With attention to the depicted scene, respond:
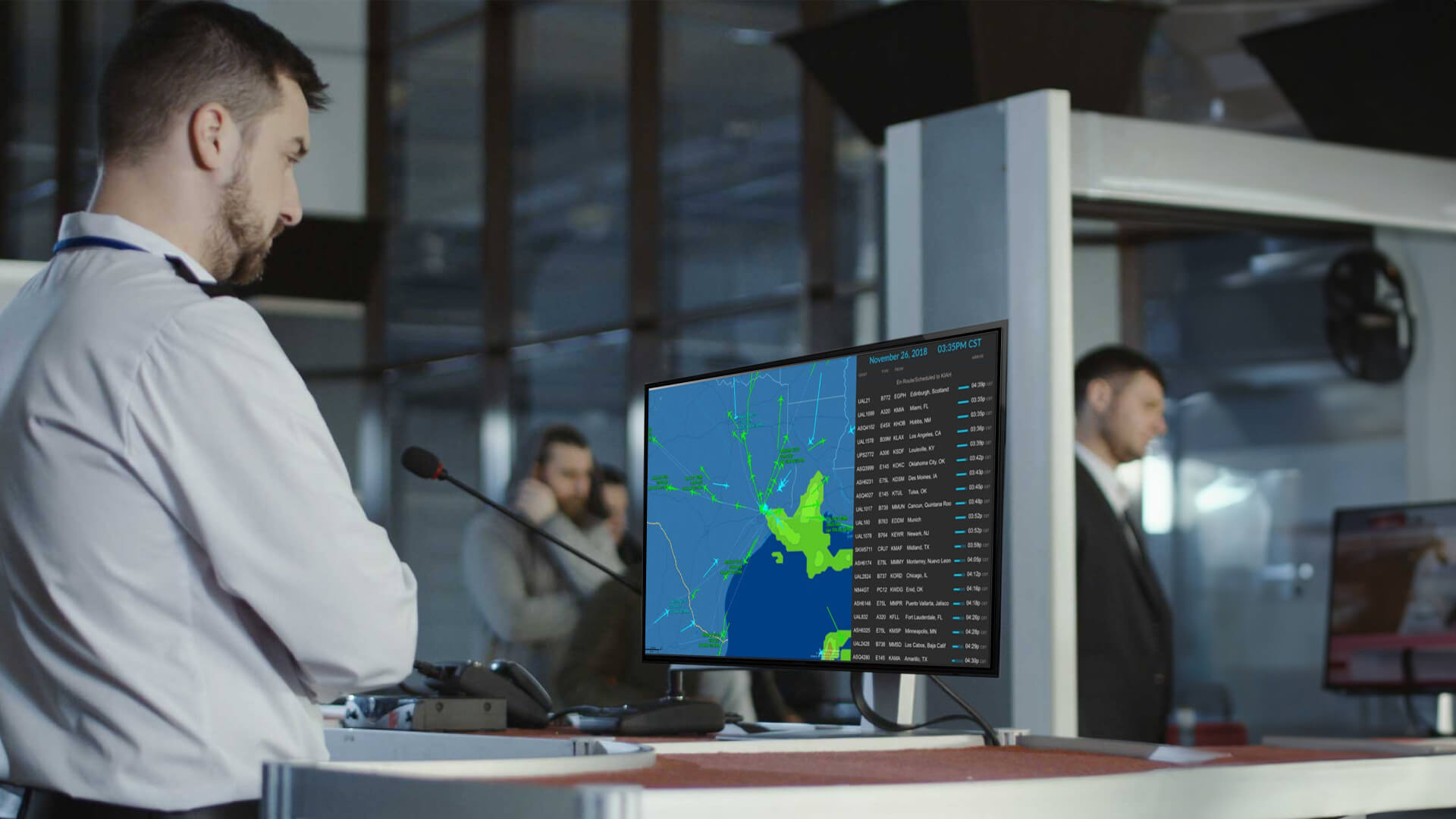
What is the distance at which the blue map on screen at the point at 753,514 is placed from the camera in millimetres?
1701

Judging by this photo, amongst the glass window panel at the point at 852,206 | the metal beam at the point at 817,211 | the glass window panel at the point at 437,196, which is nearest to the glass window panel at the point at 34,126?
the glass window panel at the point at 437,196

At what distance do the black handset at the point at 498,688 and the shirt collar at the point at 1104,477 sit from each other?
157cm

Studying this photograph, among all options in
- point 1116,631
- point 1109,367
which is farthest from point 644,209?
point 1116,631

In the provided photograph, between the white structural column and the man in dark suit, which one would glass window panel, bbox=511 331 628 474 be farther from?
the white structural column

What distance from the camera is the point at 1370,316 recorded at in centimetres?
484

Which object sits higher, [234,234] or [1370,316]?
[1370,316]

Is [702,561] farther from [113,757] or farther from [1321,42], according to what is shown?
[1321,42]

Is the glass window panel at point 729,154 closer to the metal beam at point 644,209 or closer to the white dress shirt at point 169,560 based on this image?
the metal beam at point 644,209

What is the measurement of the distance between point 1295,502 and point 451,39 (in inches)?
208

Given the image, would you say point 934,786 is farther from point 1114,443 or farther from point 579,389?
point 579,389

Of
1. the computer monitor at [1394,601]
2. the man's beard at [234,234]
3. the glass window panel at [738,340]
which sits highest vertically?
the glass window panel at [738,340]

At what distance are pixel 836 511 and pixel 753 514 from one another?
135mm

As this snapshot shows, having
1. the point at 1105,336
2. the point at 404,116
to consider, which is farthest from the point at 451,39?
the point at 1105,336

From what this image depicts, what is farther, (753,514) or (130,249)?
(753,514)
